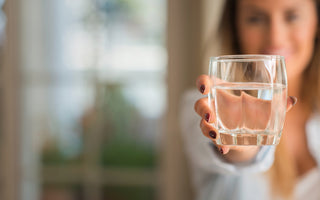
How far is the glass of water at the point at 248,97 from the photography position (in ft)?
1.41

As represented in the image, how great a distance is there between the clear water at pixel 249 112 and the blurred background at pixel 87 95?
1479 millimetres

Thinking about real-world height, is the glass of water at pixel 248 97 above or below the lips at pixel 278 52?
below

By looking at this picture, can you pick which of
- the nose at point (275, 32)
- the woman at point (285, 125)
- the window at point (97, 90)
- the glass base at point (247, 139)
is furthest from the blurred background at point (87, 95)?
the glass base at point (247, 139)

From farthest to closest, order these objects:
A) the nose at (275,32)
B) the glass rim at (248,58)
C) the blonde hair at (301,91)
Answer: the blonde hair at (301,91), the nose at (275,32), the glass rim at (248,58)

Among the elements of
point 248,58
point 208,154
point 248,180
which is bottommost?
point 248,180

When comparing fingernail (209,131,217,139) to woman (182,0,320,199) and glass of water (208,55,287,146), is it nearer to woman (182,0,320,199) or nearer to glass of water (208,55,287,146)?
glass of water (208,55,287,146)

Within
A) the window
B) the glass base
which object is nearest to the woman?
the glass base

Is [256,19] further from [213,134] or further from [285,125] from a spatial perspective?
[285,125]

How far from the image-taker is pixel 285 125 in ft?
4.14

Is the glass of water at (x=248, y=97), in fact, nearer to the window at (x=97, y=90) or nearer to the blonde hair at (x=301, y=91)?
the blonde hair at (x=301, y=91)

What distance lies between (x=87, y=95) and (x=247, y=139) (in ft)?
5.42

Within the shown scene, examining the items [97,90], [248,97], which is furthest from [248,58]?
[97,90]

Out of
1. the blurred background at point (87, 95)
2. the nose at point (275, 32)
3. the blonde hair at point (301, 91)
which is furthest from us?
the blurred background at point (87, 95)

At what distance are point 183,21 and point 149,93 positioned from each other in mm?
424
